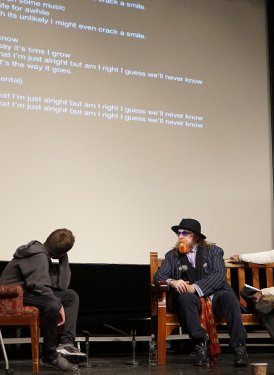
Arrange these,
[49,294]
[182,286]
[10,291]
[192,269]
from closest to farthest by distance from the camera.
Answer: [10,291] < [49,294] < [182,286] < [192,269]

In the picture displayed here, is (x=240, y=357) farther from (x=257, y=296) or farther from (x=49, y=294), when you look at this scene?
(x=49, y=294)

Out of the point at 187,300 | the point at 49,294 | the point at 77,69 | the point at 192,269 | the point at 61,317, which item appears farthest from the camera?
the point at 77,69

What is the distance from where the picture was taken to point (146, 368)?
4.09 metres

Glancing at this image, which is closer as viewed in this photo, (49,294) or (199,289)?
(49,294)

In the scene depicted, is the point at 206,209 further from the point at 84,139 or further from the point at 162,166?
the point at 84,139

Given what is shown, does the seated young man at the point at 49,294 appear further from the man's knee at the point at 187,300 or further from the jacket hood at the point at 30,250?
the man's knee at the point at 187,300

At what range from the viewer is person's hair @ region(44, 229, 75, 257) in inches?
161

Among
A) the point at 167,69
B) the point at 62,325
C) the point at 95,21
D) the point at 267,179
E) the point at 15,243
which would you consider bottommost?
the point at 62,325

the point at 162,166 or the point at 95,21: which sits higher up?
the point at 95,21

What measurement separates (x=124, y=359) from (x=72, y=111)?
6.43 feet

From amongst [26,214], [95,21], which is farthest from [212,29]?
[26,214]

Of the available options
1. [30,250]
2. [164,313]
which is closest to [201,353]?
[164,313]

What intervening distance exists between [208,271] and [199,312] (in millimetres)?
340

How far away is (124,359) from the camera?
4828mm
